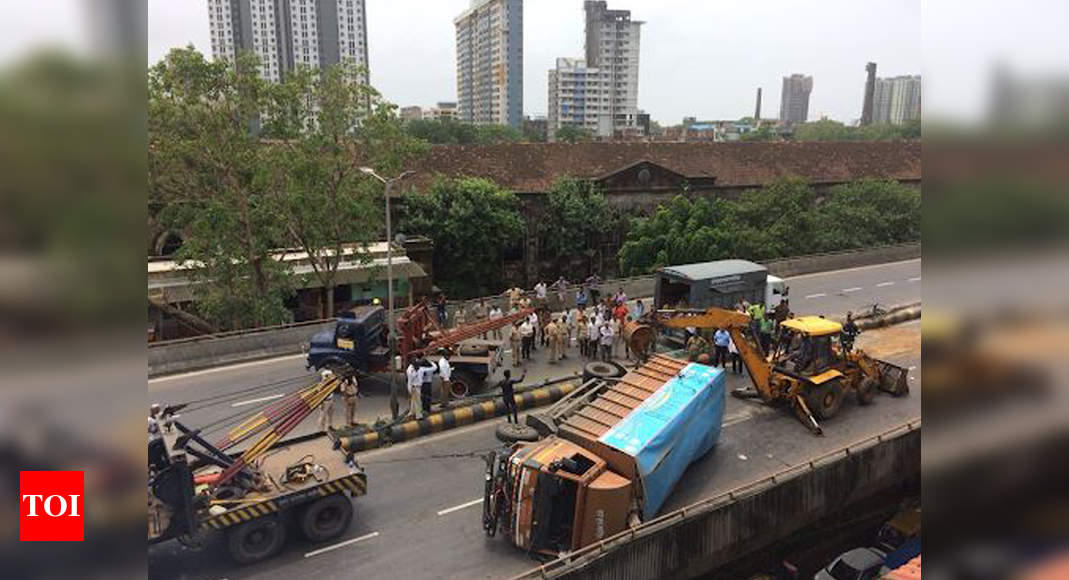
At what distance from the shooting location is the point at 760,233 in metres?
→ 36.6

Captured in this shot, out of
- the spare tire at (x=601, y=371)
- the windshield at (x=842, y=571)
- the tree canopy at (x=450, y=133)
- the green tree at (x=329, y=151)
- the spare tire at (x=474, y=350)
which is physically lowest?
the windshield at (x=842, y=571)

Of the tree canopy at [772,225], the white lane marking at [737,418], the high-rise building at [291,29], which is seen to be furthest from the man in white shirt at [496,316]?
the high-rise building at [291,29]

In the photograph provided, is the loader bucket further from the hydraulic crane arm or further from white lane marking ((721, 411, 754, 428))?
white lane marking ((721, 411, 754, 428))

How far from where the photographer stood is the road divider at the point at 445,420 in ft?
50.3

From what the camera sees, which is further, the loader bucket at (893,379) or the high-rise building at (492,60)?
the high-rise building at (492,60)

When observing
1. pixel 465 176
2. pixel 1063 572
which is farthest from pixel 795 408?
pixel 465 176

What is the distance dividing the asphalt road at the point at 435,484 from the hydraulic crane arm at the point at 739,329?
82 cm

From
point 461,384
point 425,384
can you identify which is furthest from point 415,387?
point 461,384

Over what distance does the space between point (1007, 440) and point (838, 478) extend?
1332 centimetres

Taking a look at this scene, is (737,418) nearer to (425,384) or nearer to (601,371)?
(601,371)

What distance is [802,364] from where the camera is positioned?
16969 millimetres

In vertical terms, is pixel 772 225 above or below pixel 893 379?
above

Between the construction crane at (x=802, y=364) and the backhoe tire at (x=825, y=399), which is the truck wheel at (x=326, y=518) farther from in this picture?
the backhoe tire at (x=825, y=399)

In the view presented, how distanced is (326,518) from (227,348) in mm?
11324
